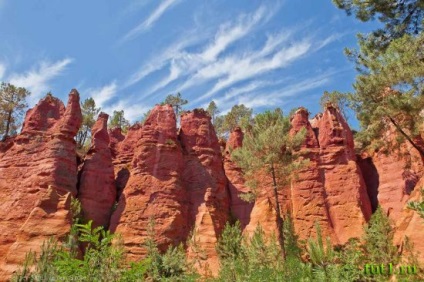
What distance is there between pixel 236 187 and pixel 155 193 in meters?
10.1

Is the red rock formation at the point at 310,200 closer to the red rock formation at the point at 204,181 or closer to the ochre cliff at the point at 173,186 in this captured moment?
the ochre cliff at the point at 173,186

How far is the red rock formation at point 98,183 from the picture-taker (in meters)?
36.0

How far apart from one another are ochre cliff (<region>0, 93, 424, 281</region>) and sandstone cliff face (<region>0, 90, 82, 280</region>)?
0.31 feet

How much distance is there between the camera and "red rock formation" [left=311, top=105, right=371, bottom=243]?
34.6 meters

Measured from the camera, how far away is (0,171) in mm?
35312

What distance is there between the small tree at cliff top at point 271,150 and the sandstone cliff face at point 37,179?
15932mm

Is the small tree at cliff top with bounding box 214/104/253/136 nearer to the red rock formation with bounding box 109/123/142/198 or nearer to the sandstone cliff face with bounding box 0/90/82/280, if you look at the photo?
the red rock formation with bounding box 109/123/142/198

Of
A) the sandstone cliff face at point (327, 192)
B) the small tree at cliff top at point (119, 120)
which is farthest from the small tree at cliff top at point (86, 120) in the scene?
the sandstone cliff face at point (327, 192)

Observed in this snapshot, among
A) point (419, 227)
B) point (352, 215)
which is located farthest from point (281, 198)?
point (419, 227)

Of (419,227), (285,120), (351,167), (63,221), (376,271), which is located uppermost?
(285,120)

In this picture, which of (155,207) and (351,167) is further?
(351,167)

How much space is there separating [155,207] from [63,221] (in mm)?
8090

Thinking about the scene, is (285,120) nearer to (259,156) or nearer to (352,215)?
(259,156)

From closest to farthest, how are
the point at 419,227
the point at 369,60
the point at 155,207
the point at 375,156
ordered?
the point at 369,60, the point at 419,227, the point at 155,207, the point at 375,156
